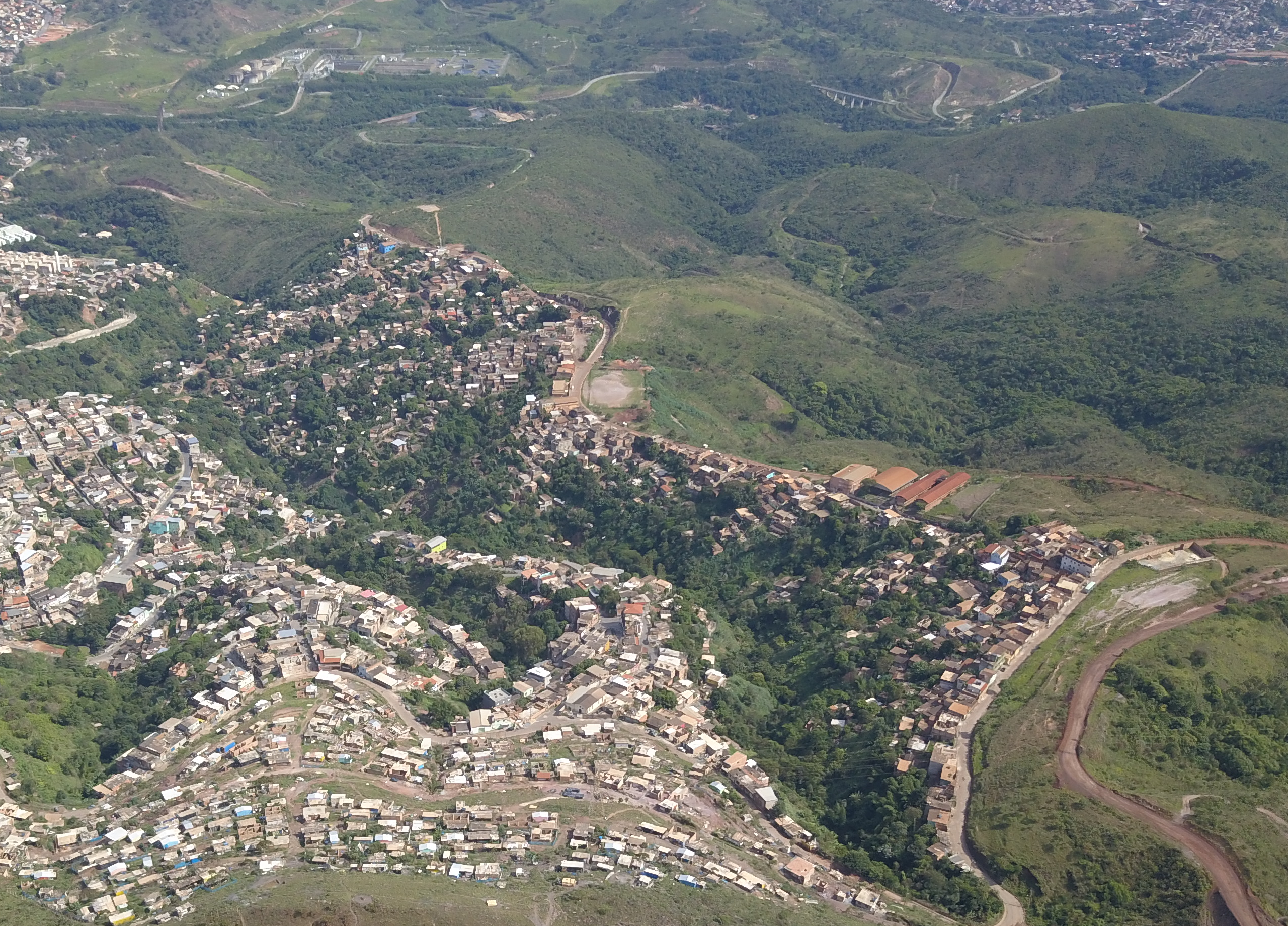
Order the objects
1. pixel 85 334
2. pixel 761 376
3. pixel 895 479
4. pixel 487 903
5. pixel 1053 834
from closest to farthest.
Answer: pixel 487 903, pixel 1053 834, pixel 895 479, pixel 761 376, pixel 85 334

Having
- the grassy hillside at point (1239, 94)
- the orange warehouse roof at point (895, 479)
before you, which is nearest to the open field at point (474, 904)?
the orange warehouse roof at point (895, 479)

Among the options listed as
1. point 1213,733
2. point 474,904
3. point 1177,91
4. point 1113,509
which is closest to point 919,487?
point 1113,509

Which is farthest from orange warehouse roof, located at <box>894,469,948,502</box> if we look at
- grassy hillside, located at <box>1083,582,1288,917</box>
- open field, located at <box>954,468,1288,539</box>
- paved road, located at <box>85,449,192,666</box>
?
paved road, located at <box>85,449,192,666</box>

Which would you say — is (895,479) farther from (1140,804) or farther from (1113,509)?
(1140,804)

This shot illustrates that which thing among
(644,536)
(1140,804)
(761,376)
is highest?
(1140,804)

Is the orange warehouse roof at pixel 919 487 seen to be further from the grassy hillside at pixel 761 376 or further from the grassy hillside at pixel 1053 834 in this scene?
the grassy hillside at pixel 1053 834
